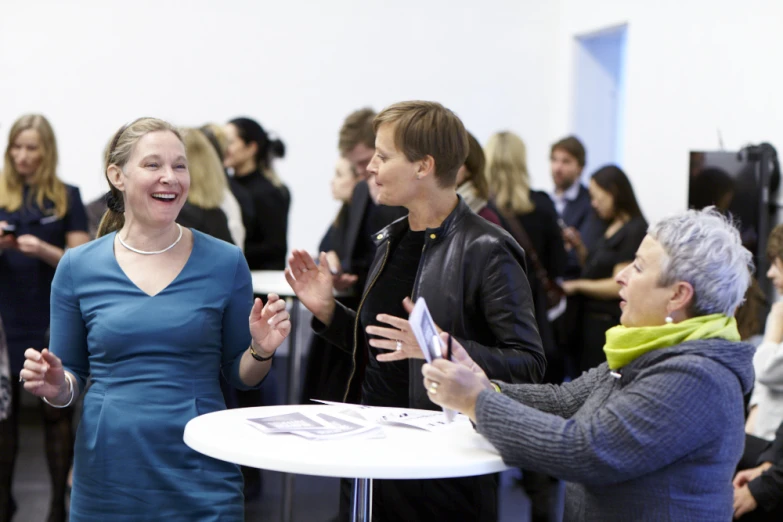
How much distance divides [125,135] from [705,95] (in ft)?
14.9

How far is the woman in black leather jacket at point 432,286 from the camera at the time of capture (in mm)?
2543

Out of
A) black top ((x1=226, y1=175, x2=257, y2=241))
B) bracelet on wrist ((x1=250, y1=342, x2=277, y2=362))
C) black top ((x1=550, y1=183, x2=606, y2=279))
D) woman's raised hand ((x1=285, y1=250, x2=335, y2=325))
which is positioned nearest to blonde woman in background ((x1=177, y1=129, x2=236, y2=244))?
black top ((x1=226, y1=175, x2=257, y2=241))

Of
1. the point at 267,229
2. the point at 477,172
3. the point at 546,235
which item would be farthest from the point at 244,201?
the point at 477,172

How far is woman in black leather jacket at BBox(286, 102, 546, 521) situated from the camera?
2.54 meters

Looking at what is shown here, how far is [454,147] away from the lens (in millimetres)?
2695

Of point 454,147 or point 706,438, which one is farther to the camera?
point 454,147

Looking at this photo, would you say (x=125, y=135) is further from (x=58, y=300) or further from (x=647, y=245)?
(x=647, y=245)

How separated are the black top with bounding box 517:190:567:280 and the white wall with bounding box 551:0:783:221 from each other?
1.33 meters

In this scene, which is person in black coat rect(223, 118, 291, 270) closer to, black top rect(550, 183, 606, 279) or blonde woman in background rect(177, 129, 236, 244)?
blonde woman in background rect(177, 129, 236, 244)

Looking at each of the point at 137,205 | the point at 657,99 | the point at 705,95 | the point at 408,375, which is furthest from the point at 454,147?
the point at 657,99

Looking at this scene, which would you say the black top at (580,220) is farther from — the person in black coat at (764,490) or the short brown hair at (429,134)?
the short brown hair at (429,134)

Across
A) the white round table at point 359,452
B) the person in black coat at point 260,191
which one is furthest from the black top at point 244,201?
the white round table at point 359,452

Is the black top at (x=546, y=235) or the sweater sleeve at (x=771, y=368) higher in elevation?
the black top at (x=546, y=235)

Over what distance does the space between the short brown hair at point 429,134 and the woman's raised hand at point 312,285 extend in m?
0.44
